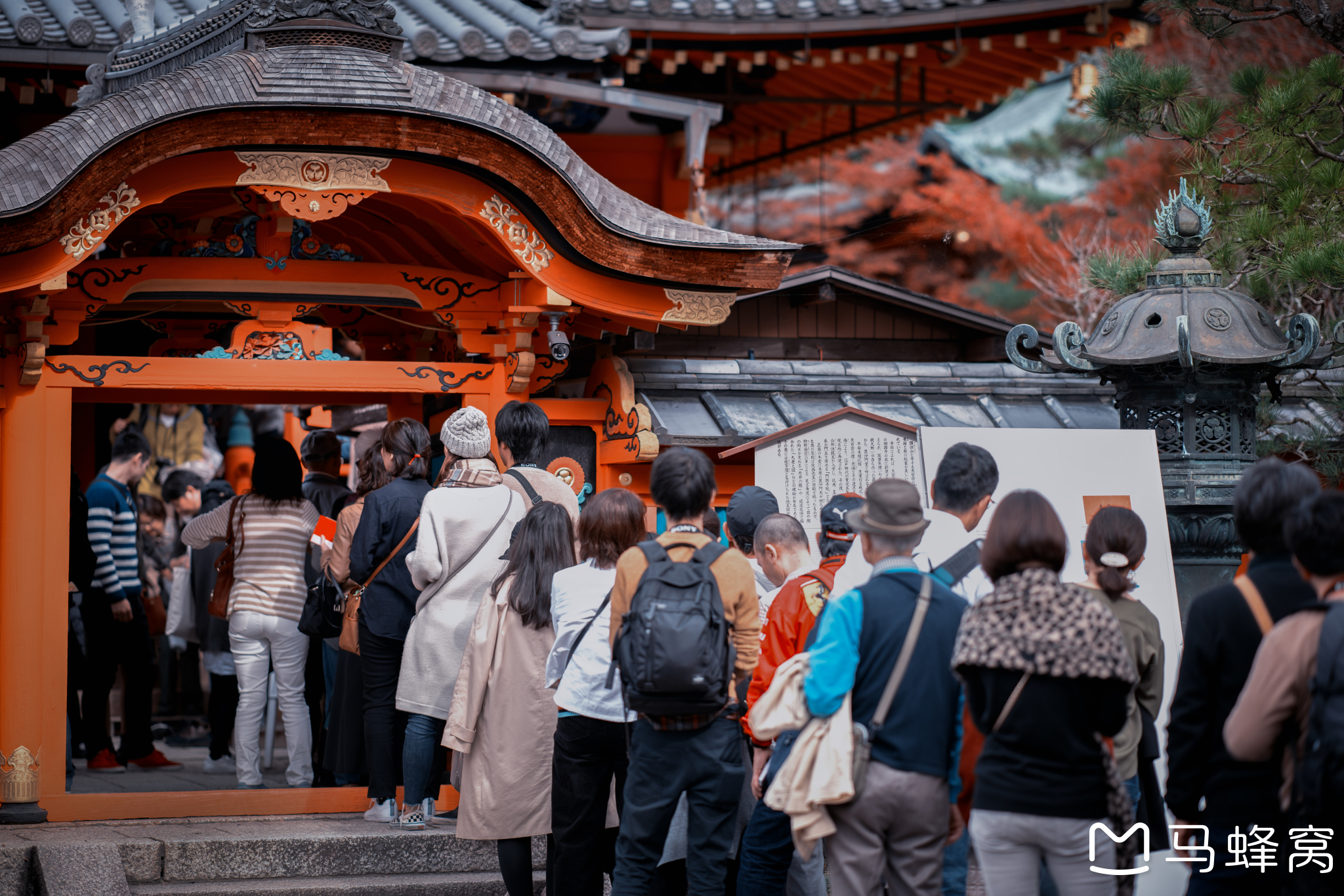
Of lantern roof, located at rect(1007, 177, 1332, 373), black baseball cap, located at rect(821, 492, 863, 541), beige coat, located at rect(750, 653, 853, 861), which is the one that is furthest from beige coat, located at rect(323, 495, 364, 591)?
lantern roof, located at rect(1007, 177, 1332, 373)

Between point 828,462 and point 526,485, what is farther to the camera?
point 828,462

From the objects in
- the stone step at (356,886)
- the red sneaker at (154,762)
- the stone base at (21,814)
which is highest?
the stone base at (21,814)

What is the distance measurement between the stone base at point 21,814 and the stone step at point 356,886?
2.63 feet

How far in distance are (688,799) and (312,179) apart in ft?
11.4

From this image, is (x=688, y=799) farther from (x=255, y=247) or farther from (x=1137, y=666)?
(x=255, y=247)

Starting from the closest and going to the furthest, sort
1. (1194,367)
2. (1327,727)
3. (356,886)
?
1. (1327,727)
2. (356,886)
3. (1194,367)

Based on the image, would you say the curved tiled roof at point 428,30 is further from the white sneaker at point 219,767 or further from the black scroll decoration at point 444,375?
the white sneaker at point 219,767

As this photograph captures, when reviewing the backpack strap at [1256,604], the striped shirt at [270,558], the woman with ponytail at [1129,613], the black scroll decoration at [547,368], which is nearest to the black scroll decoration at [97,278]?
the striped shirt at [270,558]

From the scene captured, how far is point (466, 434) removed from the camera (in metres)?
5.87

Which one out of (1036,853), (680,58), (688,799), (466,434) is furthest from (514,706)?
(680,58)

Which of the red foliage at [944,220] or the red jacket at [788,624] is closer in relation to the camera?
the red jacket at [788,624]

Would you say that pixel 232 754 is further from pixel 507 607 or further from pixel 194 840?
pixel 507 607

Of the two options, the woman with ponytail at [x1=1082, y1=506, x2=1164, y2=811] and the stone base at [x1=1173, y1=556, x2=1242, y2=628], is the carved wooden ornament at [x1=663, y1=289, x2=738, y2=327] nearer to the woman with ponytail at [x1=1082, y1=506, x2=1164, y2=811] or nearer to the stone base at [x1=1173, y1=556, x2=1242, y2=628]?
the stone base at [x1=1173, y1=556, x2=1242, y2=628]

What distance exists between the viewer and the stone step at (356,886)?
5703 mm
